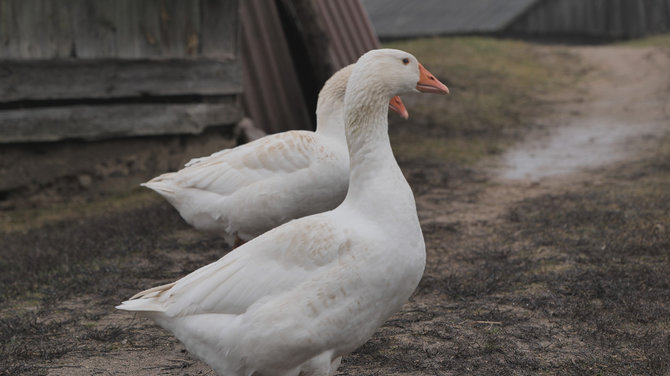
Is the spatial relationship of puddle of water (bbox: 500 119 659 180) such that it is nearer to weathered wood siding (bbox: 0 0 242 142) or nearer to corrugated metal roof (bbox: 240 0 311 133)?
corrugated metal roof (bbox: 240 0 311 133)

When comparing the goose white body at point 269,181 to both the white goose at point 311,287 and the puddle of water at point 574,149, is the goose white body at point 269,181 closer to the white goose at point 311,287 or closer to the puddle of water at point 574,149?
the white goose at point 311,287

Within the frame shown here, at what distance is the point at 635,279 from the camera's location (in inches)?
232

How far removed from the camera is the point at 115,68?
33.0 feet

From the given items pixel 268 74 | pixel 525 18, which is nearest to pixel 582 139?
pixel 268 74

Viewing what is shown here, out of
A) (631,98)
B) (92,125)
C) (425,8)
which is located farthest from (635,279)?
(425,8)

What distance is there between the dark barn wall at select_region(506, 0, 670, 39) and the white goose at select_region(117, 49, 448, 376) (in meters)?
25.6

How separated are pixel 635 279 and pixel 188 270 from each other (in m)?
3.90

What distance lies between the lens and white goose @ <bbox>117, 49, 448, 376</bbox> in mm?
3648

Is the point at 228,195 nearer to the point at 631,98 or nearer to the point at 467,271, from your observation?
the point at 467,271

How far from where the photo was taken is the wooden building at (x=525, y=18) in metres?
28.1

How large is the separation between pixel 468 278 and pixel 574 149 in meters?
7.38

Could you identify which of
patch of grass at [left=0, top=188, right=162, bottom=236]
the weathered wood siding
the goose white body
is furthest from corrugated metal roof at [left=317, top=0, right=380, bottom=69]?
the goose white body

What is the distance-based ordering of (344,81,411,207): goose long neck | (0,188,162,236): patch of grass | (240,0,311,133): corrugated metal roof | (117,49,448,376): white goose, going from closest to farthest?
(117,49,448,376): white goose, (344,81,411,207): goose long neck, (0,188,162,236): patch of grass, (240,0,311,133): corrugated metal roof

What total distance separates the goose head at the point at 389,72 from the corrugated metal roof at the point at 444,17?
2416cm
